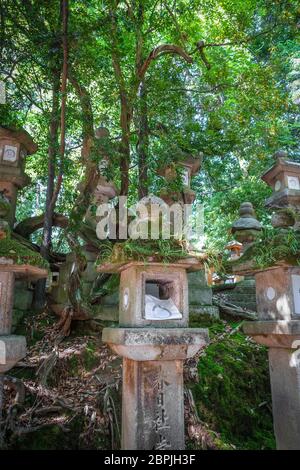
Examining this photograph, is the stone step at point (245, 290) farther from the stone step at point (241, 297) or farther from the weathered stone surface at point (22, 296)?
the weathered stone surface at point (22, 296)

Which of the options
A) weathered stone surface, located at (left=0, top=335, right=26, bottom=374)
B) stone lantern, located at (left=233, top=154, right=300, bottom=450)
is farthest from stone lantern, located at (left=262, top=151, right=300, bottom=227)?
weathered stone surface, located at (left=0, top=335, right=26, bottom=374)

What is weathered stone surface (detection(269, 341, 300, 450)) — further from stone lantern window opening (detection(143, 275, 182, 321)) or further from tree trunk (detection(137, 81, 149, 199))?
tree trunk (detection(137, 81, 149, 199))

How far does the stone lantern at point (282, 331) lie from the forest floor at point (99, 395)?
737 millimetres

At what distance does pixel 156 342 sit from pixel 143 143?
4259 millimetres

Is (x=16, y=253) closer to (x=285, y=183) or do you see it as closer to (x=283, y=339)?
(x=283, y=339)

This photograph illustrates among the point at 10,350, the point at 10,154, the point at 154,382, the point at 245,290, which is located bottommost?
the point at 154,382

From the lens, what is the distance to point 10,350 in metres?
3.07

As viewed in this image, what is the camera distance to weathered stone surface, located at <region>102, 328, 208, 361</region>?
293 cm

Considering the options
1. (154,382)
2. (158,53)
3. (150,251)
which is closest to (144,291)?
(150,251)

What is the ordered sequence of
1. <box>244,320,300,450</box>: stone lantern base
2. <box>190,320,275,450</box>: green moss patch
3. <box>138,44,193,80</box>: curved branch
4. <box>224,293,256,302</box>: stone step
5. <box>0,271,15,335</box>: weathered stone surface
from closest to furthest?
1. <box>0,271,15,335</box>: weathered stone surface
2. <box>244,320,300,450</box>: stone lantern base
3. <box>190,320,275,450</box>: green moss patch
4. <box>138,44,193,80</box>: curved branch
5. <box>224,293,256,302</box>: stone step

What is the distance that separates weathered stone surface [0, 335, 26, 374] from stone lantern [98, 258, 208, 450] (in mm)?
834

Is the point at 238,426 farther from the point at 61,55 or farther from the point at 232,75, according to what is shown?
the point at 232,75

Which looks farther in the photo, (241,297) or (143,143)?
(241,297)

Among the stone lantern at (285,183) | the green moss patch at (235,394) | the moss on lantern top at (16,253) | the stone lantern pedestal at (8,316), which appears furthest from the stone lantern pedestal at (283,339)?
the stone lantern pedestal at (8,316)
